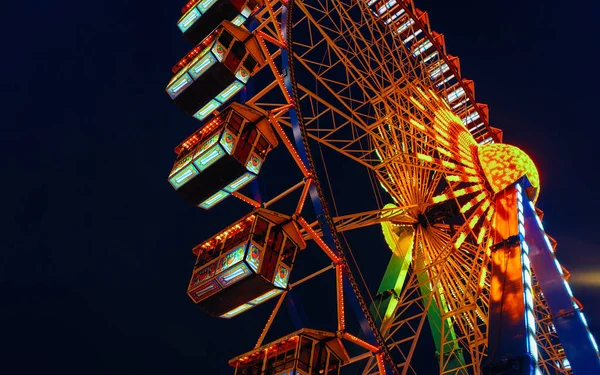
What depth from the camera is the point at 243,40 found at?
46.8 feet

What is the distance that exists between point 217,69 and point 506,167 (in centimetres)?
788

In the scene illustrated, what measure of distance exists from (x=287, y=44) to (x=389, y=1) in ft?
26.1

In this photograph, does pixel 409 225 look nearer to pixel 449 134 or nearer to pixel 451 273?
pixel 451 273

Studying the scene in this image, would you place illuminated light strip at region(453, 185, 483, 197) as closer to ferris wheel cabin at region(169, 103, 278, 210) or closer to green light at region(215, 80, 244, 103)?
ferris wheel cabin at region(169, 103, 278, 210)

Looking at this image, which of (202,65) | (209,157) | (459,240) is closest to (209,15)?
(202,65)

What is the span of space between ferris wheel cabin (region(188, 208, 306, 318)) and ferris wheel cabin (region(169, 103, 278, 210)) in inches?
51.8

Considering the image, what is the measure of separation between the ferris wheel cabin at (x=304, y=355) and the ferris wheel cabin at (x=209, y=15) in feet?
31.1

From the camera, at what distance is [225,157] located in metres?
12.6

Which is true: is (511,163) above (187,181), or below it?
below

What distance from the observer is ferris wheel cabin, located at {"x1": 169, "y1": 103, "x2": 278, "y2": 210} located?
1273 centimetres

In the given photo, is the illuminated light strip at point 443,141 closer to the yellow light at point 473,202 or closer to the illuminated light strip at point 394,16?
the yellow light at point 473,202

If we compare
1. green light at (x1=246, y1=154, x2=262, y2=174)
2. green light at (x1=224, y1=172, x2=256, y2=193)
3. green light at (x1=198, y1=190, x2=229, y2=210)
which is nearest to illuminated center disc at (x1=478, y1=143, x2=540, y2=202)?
green light at (x1=246, y1=154, x2=262, y2=174)

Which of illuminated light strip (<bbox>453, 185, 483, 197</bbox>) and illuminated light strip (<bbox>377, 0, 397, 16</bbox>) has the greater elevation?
illuminated light strip (<bbox>377, 0, 397, 16</bbox>)

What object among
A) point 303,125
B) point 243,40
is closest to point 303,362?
point 303,125
